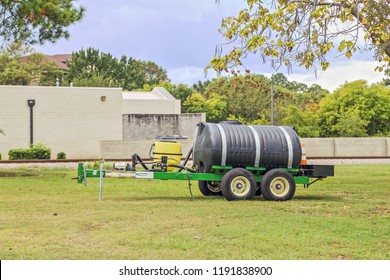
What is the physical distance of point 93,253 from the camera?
9.26 m

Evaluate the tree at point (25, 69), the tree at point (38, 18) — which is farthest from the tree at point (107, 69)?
the tree at point (38, 18)

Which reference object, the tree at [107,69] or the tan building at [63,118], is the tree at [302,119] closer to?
the tan building at [63,118]

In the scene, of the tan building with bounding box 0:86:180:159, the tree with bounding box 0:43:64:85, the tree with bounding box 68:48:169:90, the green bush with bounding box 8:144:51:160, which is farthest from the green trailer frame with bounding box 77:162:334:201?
the tree with bounding box 68:48:169:90

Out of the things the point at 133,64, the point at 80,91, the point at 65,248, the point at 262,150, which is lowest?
the point at 65,248

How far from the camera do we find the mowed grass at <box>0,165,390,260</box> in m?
9.41

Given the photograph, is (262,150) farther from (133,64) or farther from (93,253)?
(133,64)

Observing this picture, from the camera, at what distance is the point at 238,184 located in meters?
16.7

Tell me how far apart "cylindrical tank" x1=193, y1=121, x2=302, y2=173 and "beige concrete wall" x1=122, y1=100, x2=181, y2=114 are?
4346 centimetres

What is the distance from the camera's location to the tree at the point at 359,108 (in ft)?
221

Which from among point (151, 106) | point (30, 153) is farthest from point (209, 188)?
point (151, 106)

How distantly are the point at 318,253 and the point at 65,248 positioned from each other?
3.37 meters

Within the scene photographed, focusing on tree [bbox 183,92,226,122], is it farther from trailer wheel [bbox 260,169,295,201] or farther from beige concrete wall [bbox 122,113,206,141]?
trailer wheel [bbox 260,169,295,201]

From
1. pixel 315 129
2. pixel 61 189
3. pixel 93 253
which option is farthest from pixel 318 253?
pixel 315 129

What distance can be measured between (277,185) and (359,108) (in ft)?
175
